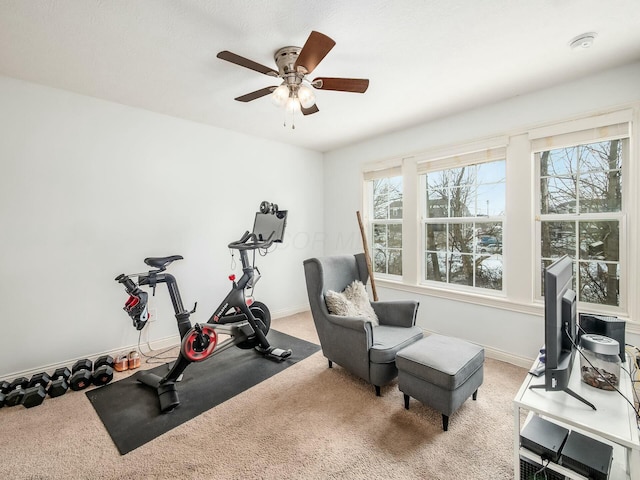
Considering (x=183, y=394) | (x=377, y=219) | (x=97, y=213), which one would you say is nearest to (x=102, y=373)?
(x=183, y=394)

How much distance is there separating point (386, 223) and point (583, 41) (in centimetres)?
250

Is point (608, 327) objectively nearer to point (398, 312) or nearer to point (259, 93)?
point (398, 312)

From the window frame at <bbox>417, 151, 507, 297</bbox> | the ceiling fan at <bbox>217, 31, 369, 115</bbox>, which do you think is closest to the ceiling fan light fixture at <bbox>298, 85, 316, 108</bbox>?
the ceiling fan at <bbox>217, 31, 369, 115</bbox>

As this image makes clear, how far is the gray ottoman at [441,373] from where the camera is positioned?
1787 mm

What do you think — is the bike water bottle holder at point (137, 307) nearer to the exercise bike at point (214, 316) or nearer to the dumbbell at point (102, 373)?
the exercise bike at point (214, 316)

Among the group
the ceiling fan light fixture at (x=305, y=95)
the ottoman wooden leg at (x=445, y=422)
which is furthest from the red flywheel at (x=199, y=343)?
the ceiling fan light fixture at (x=305, y=95)

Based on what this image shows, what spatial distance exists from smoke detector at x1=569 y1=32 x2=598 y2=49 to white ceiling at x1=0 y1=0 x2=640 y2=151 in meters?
0.04

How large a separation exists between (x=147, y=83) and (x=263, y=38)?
1248 millimetres

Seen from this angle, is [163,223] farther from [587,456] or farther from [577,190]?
[577,190]

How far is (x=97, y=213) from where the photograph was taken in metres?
2.75

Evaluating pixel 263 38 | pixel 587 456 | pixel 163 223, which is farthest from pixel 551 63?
pixel 163 223

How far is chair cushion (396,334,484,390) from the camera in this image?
1.79 metres

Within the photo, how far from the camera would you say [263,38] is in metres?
1.88

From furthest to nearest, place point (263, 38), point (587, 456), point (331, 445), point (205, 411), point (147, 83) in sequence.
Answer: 1. point (147, 83)
2. point (205, 411)
3. point (263, 38)
4. point (331, 445)
5. point (587, 456)
